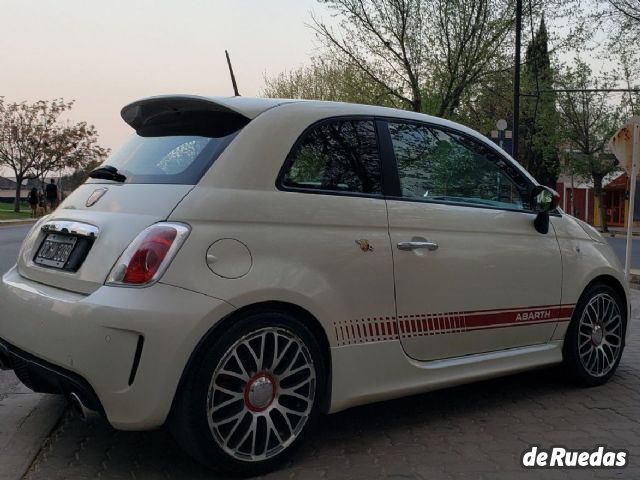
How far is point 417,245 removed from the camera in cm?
369

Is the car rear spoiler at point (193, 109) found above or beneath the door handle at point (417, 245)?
above

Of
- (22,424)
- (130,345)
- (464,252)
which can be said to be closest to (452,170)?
(464,252)

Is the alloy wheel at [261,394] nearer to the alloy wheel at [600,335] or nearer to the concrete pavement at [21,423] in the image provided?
the concrete pavement at [21,423]

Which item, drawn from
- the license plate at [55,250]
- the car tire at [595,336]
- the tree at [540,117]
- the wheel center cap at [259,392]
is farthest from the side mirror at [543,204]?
the tree at [540,117]

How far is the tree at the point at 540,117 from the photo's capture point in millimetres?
24562

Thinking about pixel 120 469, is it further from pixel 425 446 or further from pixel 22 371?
pixel 425 446

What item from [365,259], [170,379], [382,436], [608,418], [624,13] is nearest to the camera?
[170,379]

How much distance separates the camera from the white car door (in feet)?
12.1

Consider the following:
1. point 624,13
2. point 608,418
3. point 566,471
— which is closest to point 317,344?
point 566,471

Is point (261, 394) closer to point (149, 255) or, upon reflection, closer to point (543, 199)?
point (149, 255)

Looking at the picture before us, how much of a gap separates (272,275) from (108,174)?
114 cm

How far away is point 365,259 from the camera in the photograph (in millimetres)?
3475

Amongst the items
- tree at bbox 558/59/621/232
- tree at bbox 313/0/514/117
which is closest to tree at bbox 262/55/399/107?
tree at bbox 313/0/514/117

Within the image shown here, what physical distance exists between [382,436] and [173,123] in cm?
199
